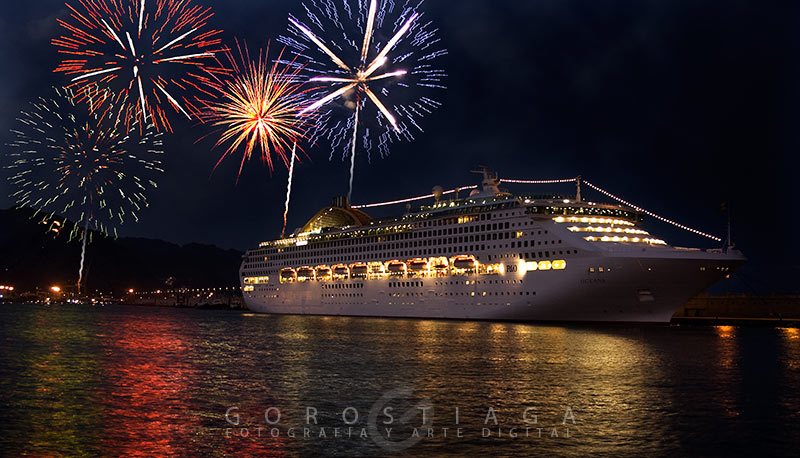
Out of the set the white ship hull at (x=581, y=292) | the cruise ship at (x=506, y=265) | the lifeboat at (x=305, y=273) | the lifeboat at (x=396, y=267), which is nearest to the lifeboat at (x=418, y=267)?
the cruise ship at (x=506, y=265)

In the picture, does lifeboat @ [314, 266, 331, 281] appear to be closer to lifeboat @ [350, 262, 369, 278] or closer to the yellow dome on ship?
lifeboat @ [350, 262, 369, 278]

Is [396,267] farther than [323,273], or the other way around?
[323,273]

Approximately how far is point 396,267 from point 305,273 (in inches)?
976

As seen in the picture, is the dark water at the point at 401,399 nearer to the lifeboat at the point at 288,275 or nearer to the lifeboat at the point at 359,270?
the lifeboat at the point at 359,270

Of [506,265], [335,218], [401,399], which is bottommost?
[401,399]

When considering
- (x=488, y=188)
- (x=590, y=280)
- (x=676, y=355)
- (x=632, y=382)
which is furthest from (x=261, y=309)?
(x=632, y=382)

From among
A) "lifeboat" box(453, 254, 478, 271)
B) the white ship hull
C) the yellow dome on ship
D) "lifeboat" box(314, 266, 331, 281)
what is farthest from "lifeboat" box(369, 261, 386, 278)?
the yellow dome on ship

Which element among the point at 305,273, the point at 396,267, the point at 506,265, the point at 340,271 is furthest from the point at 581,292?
the point at 305,273

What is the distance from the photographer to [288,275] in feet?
356

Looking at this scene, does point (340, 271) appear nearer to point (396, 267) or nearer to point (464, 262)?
point (396, 267)

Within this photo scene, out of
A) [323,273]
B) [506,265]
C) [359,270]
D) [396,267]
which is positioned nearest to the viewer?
[506,265]

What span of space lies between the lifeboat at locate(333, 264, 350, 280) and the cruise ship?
25cm

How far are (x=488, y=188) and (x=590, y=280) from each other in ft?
75.9

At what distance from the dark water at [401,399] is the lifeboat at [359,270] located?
156 ft
